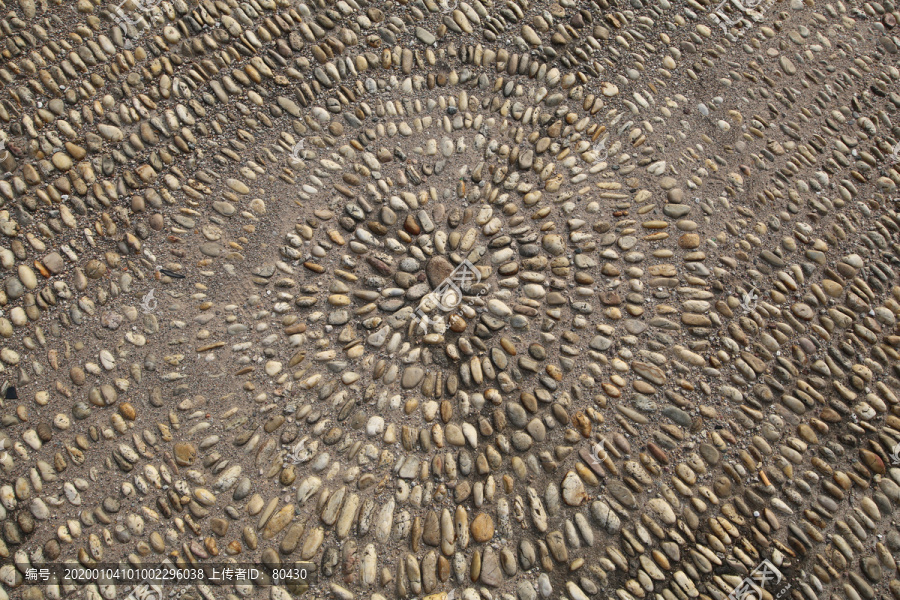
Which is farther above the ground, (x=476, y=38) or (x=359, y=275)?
(x=476, y=38)

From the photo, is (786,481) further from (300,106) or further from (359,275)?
(300,106)

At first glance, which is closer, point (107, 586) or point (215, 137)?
point (107, 586)

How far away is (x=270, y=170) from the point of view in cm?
316

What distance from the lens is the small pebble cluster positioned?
8.05 feet

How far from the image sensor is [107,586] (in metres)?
2.34

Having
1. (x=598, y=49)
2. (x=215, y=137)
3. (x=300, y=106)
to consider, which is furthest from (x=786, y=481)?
(x=215, y=137)

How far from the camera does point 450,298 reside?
9.59ft

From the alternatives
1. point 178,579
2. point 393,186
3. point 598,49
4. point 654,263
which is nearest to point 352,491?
point 178,579

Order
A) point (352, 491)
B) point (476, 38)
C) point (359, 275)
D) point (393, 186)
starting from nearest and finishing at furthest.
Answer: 1. point (352, 491)
2. point (359, 275)
3. point (393, 186)
4. point (476, 38)

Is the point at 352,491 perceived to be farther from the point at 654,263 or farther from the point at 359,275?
the point at 654,263

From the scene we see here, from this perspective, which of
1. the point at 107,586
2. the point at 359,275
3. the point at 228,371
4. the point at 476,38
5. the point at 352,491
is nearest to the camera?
the point at 107,586

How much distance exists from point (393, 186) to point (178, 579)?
2.20 meters

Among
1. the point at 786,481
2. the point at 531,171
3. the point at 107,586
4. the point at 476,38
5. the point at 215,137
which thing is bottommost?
the point at 107,586

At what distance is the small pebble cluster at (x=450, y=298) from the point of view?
2455mm
